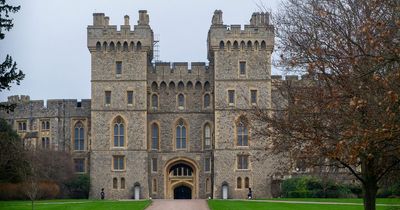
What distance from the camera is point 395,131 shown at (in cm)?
1183

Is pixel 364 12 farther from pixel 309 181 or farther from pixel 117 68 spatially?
pixel 117 68

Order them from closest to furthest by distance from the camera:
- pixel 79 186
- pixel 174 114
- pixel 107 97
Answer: pixel 107 97 < pixel 79 186 < pixel 174 114

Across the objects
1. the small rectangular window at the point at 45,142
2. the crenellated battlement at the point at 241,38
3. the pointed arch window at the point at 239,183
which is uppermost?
the crenellated battlement at the point at 241,38

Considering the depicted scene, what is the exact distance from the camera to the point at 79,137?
60.2m

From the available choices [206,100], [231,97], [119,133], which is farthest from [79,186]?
[231,97]

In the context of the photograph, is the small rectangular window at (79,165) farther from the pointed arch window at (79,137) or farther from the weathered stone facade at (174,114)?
the weathered stone facade at (174,114)

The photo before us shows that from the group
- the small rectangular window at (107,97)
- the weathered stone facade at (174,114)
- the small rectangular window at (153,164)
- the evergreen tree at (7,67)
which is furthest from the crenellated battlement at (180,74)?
the evergreen tree at (7,67)

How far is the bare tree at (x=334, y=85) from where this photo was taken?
14122mm

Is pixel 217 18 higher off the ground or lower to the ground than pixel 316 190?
higher

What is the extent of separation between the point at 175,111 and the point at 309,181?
39.4 feet

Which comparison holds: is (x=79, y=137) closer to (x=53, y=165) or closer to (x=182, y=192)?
(x=53, y=165)

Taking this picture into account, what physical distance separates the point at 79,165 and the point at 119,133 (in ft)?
21.2

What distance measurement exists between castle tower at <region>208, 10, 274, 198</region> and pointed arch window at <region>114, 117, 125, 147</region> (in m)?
7.02

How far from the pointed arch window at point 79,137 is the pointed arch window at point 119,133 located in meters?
5.76
